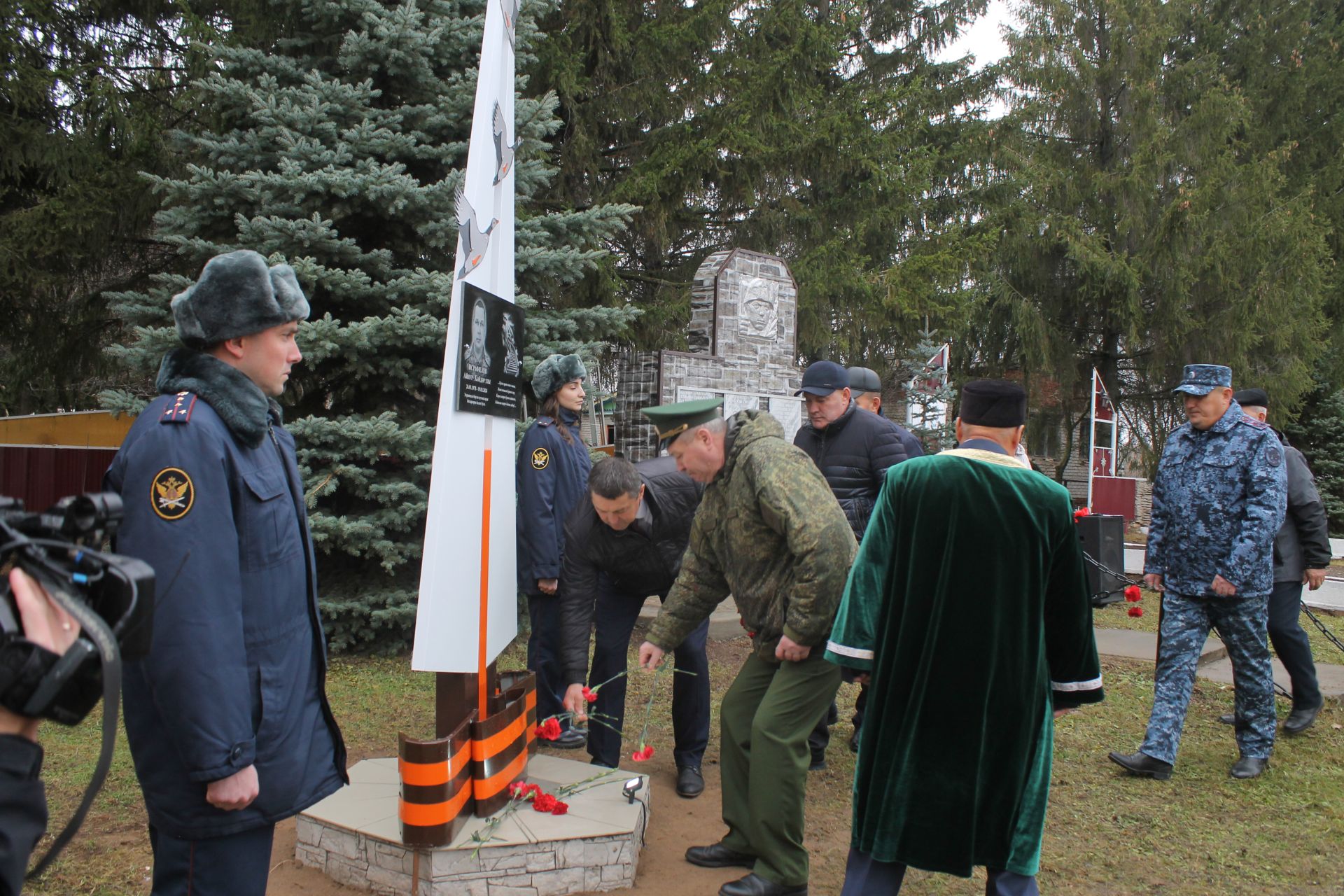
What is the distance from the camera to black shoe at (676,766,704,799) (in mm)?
4539

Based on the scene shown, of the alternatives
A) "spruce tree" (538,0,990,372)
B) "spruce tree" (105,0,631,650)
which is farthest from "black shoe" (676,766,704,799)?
"spruce tree" (538,0,990,372)

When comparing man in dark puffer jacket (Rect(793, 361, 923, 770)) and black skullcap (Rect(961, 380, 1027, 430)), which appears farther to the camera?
man in dark puffer jacket (Rect(793, 361, 923, 770))

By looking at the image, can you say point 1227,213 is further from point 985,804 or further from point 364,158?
point 985,804

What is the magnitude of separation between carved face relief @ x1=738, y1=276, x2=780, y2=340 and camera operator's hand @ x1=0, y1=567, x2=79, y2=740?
8033 millimetres

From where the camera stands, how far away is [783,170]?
479 inches

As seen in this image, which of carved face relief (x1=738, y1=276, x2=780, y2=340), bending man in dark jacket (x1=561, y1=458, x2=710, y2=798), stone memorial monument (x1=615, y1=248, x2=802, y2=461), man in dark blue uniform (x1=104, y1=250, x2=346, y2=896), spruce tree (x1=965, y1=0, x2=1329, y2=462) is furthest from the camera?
spruce tree (x1=965, y1=0, x2=1329, y2=462)

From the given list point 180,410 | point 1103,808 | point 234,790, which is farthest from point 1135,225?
point 234,790

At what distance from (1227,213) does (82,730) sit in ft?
63.4

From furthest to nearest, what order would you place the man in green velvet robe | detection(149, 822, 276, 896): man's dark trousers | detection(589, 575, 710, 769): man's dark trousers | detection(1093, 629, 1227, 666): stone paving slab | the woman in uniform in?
detection(1093, 629, 1227, 666): stone paving slab, the woman in uniform, detection(589, 575, 710, 769): man's dark trousers, the man in green velvet robe, detection(149, 822, 276, 896): man's dark trousers

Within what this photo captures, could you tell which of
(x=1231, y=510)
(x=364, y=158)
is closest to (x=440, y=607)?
(x=1231, y=510)

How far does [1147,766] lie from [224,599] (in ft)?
15.0

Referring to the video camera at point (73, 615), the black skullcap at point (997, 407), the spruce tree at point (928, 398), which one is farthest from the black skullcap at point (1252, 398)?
the video camera at point (73, 615)

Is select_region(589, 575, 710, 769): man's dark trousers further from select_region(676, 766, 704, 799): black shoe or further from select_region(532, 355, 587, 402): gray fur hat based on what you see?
select_region(532, 355, 587, 402): gray fur hat

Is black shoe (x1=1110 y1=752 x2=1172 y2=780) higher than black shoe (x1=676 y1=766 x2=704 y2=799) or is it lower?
higher
